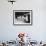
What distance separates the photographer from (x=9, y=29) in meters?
4.62

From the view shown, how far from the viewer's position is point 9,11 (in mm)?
4633

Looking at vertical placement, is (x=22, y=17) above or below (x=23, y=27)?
above

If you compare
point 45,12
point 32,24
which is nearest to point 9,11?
point 32,24

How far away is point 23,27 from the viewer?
4.61m

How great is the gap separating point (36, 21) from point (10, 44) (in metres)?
1.35

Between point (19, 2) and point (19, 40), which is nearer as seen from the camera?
point (19, 40)

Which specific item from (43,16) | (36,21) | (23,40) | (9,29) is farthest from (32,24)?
(23,40)

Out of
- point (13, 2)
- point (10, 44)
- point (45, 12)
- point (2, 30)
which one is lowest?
point (10, 44)

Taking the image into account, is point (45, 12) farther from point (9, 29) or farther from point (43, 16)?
point (9, 29)

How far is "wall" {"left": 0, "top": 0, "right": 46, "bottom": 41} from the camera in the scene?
4574 millimetres

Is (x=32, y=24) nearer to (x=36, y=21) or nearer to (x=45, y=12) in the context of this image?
(x=36, y=21)

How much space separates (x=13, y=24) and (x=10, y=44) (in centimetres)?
103

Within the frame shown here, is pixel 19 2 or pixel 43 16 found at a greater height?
pixel 19 2

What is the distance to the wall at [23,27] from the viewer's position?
457cm
